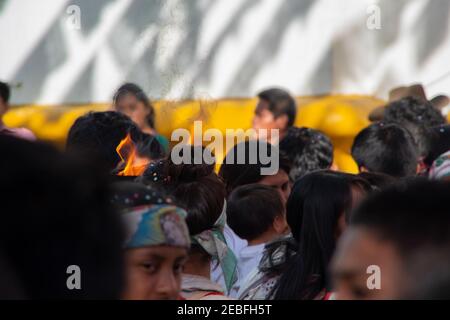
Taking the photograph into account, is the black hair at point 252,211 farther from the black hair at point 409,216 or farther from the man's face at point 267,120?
the man's face at point 267,120

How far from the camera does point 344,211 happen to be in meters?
3.43

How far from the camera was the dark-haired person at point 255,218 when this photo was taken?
4180 mm

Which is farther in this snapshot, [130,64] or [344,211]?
[130,64]

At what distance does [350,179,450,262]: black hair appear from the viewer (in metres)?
1.67

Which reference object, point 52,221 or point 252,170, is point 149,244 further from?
point 252,170

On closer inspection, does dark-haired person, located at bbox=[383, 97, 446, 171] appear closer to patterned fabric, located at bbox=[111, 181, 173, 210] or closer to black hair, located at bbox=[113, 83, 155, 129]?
black hair, located at bbox=[113, 83, 155, 129]

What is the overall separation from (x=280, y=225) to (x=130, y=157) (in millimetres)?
763

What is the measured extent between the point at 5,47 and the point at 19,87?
536 millimetres

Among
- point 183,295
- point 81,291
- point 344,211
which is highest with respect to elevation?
point 344,211

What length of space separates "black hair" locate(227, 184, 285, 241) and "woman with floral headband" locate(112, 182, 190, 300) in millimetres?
1566

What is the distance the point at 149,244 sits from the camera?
8.57 ft

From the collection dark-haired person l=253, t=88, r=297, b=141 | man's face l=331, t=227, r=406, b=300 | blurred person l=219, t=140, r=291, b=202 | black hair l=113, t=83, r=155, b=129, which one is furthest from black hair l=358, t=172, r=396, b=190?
dark-haired person l=253, t=88, r=297, b=141
